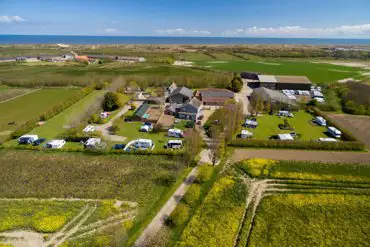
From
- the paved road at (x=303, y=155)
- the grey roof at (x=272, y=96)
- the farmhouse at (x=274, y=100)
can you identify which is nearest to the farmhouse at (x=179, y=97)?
the farmhouse at (x=274, y=100)

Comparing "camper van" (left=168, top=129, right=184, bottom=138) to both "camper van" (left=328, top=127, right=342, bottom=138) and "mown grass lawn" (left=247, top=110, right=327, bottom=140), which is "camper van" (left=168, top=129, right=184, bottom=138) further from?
"camper van" (left=328, top=127, right=342, bottom=138)

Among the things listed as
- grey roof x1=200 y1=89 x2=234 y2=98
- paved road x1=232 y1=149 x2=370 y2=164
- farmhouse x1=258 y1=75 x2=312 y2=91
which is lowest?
A: paved road x1=232 y1=149 x2=370 y2=164

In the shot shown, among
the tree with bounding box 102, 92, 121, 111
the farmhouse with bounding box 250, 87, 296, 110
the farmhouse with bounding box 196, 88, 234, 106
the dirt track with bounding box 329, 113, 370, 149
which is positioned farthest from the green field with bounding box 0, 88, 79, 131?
the dirt track with bounding box 329, 113, 370, 149

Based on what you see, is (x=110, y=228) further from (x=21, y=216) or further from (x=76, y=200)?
(x=21, y=216)

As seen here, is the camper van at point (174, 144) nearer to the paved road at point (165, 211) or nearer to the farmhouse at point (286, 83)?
the paved road at point (165, 211)

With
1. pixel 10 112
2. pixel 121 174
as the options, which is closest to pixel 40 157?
pixel 121 174

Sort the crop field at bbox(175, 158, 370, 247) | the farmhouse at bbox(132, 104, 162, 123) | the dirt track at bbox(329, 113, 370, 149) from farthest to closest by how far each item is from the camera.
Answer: the farmhouse at bbox(132, 104, 162, 123) < the dirt track at bbox(329, 113, 370, 149) < the crop field at bbox(175, 158, 370, 247)

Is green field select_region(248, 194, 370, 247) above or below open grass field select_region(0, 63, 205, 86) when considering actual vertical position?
below
